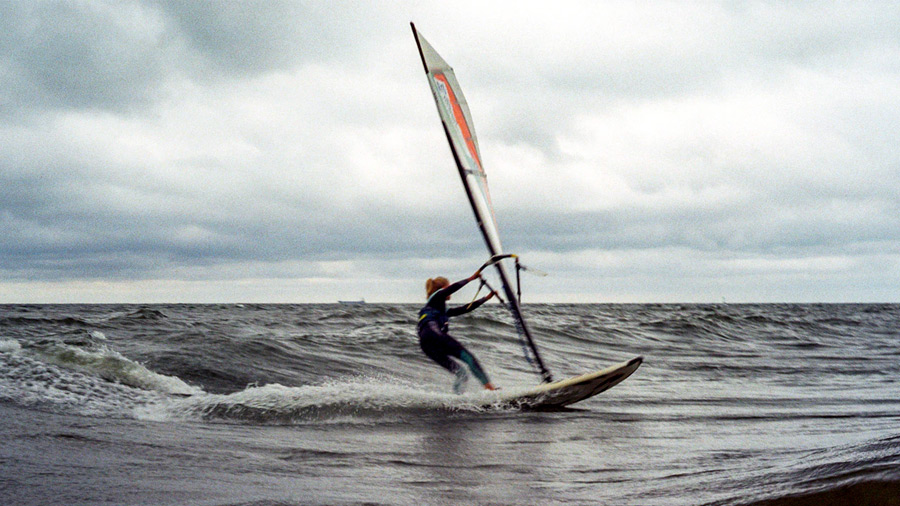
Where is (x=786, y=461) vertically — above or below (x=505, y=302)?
below

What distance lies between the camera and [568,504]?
397 cm

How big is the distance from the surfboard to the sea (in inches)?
8.7

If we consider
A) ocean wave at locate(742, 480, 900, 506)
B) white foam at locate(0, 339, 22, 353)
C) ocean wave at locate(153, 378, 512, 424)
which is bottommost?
ocean wave at locate(153, 378, 512, 424)

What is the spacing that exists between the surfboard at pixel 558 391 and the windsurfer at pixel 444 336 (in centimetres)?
38

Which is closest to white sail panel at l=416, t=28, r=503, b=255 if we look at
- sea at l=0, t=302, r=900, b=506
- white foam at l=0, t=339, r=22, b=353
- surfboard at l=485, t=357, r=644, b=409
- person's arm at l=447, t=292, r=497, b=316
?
person's arm at l=447, t=292, r=497, b=316

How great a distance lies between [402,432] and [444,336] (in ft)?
7.08

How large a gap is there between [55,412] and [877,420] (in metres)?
8.87

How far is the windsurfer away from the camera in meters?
8.83

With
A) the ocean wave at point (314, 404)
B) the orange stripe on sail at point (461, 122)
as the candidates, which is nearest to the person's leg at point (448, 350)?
the ocean wave at point (314, 404)

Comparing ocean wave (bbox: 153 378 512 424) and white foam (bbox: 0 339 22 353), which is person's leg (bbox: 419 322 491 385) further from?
white foam (bbox: 0 339 22 353)

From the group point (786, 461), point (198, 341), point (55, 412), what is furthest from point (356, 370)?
point (786, 461)

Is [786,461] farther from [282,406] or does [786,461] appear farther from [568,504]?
[282,406]

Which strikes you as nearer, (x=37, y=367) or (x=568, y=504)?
(x=568, y=504)

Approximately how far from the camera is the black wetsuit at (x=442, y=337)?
29.0 ft
